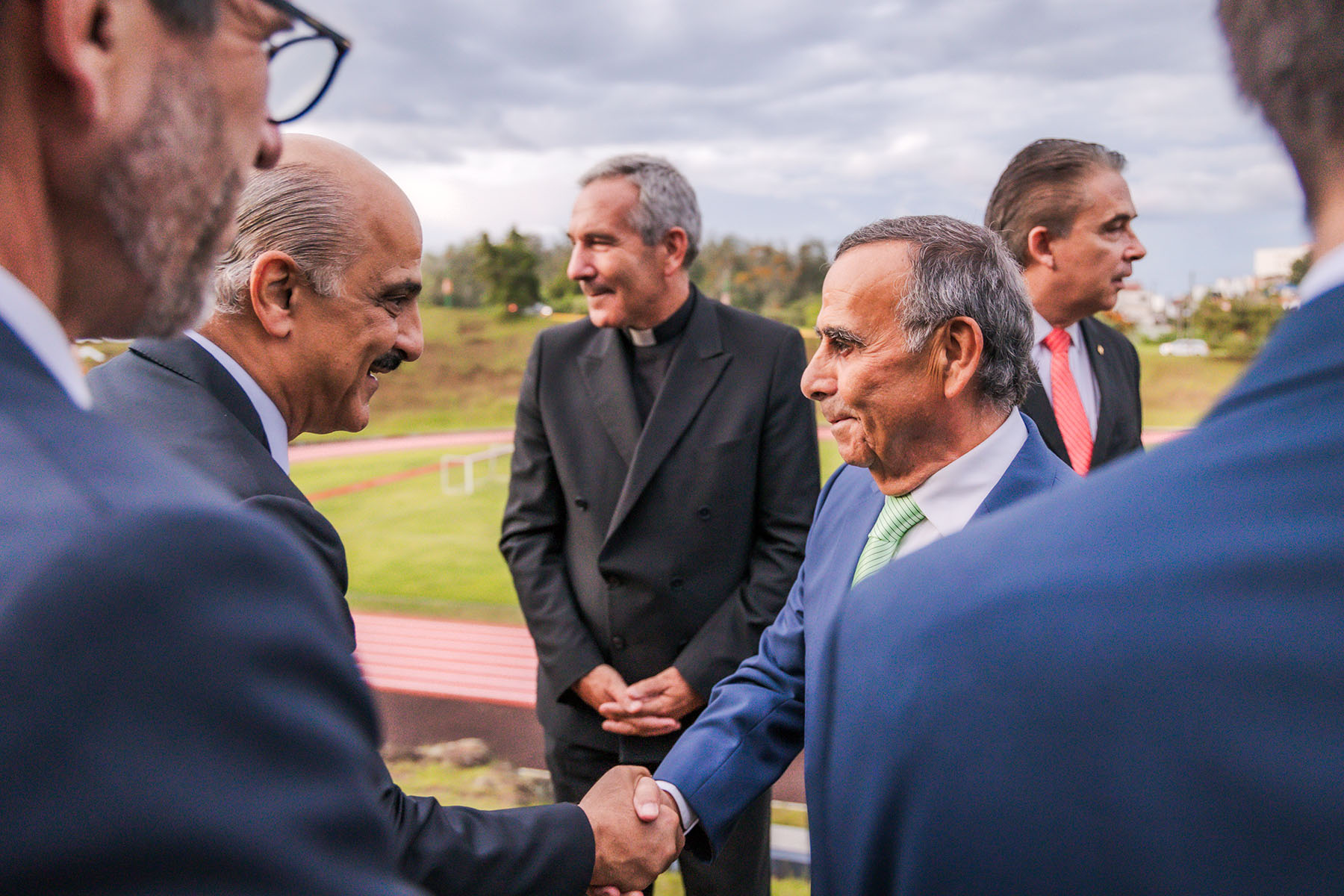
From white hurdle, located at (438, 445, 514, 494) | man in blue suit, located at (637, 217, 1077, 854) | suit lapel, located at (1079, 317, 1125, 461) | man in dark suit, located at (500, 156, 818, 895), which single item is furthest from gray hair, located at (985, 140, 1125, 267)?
white hurdle, located at (438, 445, 514, 494)

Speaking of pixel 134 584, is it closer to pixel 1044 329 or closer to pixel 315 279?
pixel 315 279

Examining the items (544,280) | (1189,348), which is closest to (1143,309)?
(1189,348)

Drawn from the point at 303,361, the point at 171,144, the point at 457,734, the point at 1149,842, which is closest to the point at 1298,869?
the point at 1149,842

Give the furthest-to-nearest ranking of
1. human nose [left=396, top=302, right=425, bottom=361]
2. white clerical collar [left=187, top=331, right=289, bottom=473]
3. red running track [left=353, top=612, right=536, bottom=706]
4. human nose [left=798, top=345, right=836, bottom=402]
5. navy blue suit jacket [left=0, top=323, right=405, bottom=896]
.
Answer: red running track [left=353, top=612, right=536, bottom=706] → human nose [left=798, top=345, right=836, bottom=402] → human nose [left=396, top=302, right=425, bottom=361] → white clerical collar [left=187, top=331, right=289, bottom=473] → navy blue suit jacket [left=0, top=323, right=405, bottom=896]

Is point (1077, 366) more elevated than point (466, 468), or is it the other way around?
point (1077, 366)

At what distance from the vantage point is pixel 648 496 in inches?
130

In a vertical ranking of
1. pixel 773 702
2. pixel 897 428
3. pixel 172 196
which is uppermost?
pixel 172 196

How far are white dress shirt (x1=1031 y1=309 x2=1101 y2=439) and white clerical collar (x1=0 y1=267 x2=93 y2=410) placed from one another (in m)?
3.35

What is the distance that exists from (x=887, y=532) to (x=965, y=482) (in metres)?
0.22

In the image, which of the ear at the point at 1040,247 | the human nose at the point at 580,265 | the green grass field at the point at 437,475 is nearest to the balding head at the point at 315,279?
the human nose at the point at 580,265

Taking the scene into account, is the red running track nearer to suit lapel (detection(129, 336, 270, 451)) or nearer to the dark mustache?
the dark mustache

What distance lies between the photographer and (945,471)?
87.4 inches

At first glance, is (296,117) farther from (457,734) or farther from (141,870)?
(457,734)

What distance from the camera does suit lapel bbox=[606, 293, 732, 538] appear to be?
3.27m
